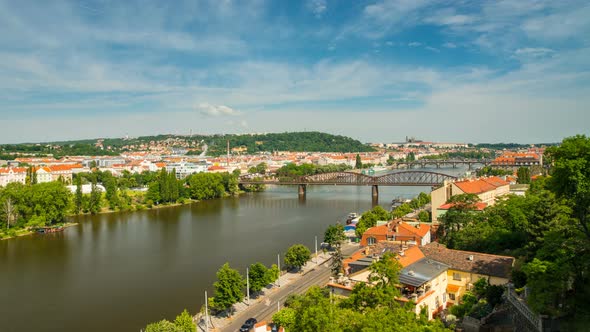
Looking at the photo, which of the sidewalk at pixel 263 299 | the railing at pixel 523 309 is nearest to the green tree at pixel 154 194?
the sidewalk at pixel 263 299

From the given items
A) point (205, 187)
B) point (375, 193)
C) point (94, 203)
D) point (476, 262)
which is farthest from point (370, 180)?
point (476, 262)

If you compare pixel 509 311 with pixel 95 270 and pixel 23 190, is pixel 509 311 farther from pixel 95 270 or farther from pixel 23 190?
pixel 23 190

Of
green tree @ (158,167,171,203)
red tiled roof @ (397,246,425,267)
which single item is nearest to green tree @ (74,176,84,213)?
green tree @ (158,167,171,203)

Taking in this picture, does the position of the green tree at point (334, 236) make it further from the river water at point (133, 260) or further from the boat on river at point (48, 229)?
the boat on river at point (48, 229)

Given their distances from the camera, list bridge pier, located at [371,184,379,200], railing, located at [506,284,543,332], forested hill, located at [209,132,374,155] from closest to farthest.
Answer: railing, located at [506,284,543,332], bridge pier, located at [371,184,379,200], forested hill, located at [209,132,374,155]

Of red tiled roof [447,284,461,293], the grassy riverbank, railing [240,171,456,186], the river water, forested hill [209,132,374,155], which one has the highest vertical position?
forested hill [209,132,374,155]

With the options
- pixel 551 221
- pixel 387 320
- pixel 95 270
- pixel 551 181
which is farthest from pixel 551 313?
pixel 95 270

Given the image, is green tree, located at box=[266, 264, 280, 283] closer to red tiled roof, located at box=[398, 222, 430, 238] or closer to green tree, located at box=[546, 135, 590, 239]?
red tiled roof, located at box=[398, 222, 430, 238]
